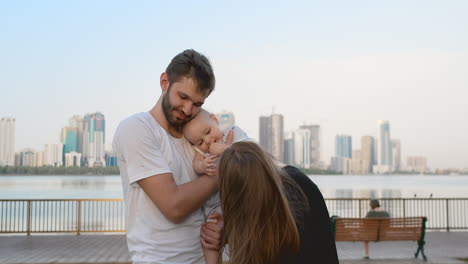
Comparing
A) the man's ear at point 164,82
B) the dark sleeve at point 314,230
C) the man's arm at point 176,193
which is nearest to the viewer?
the dark sleeve at point 314,230

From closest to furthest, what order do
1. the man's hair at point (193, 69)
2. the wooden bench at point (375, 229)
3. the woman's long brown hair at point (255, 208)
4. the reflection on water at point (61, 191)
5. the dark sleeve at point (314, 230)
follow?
the woman's long brown hair at point (255, 208) → the dark sleeve at point (314, 230) → the man's hair at point (193, 69) → the wooden bench at point (375, 229) → the reflection on water at point (61, 191)

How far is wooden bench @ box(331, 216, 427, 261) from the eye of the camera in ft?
33.2

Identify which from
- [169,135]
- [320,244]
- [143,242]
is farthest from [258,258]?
[169,135]

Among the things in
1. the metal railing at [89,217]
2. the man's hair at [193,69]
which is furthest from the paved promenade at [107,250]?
the man's hair at [193,69]

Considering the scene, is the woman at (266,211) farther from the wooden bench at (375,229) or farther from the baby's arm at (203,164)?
the wooden bench at (375,229)

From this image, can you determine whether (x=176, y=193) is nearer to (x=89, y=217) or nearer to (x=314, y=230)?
(x=314, y=230)

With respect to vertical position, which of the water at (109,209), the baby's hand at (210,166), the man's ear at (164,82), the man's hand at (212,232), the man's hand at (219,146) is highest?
the man's ear at (164,82)

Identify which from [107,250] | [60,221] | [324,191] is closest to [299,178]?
[107,250]

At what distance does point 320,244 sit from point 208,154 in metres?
0.87

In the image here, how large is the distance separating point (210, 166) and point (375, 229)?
8698mm

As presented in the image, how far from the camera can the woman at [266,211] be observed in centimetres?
179

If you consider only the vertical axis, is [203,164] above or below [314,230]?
above

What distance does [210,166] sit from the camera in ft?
7.69

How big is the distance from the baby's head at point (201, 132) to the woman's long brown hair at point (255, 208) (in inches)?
28.6
